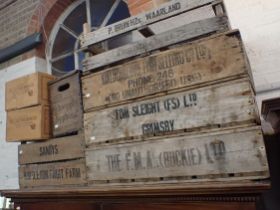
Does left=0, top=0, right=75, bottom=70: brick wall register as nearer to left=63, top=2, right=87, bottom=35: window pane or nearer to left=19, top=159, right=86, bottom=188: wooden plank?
left=63, top=2, right=87, bottom=35: window pane

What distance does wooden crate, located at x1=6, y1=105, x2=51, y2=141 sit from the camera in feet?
6.40

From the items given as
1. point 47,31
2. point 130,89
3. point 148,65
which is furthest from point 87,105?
point 47,31

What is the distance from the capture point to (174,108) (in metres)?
1.36

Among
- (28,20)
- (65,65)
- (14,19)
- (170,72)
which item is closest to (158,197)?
(170,72)

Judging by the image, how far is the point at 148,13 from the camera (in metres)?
1.60

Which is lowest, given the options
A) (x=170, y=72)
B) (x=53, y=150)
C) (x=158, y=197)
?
(x=158, y=197)

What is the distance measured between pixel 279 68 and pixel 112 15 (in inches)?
70.3

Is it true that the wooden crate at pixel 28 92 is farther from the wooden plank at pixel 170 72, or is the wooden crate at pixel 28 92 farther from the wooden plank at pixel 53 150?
the wooden plank at pixel 170 72

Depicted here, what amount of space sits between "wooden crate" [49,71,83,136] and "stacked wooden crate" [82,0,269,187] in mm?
138

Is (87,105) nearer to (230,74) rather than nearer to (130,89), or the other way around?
(130,89)

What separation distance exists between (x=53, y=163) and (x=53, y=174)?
0.22 feet

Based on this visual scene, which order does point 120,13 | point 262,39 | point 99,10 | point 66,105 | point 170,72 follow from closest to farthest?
1. point 170,72
2. point 262,39
3. point 66,105
4. point 120,13
5. point 99,10

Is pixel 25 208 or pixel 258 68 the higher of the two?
pixel 258 68

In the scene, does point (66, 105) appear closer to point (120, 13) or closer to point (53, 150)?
point (53, 150)
